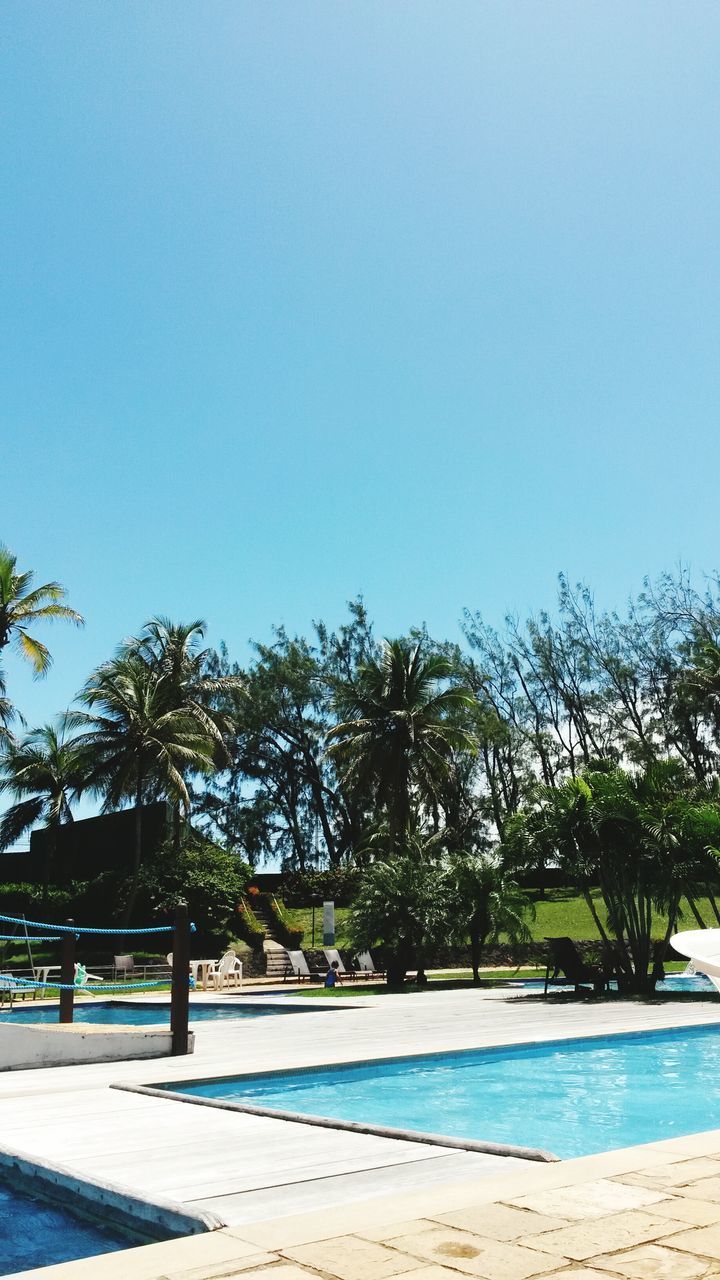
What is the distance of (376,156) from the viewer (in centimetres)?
1499

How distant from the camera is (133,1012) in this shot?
19.0 meters

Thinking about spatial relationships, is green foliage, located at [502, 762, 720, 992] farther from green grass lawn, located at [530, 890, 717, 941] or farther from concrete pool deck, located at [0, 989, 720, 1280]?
green grass lawn, located at [530, 890, 717, 941]

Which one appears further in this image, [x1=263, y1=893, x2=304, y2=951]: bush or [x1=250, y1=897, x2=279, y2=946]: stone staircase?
[x1=250, y1=897, x2=279, y2=946]: stone staircase

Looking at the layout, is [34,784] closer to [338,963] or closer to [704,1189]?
[338,963]

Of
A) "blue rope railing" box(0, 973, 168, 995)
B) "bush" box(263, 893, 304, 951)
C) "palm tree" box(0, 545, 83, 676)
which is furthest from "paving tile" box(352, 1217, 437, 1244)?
"bush" box(263, 893, 304, 951)

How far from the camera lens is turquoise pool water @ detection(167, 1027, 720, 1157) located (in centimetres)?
746

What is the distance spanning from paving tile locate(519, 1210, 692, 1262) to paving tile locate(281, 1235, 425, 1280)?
1.44 feet

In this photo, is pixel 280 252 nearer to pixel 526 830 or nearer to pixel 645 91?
pixel 645 91

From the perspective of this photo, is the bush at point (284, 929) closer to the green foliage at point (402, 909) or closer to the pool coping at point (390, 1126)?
the green foliage at point (402, 909)

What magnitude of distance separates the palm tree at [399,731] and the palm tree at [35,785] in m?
13.2

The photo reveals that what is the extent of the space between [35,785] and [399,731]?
16.8m

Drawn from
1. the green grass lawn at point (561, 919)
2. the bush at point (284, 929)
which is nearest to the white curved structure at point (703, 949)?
the green grass lawn at point (561, 919)

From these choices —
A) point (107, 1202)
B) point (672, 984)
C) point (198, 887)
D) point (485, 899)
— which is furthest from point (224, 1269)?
point (198, 887)

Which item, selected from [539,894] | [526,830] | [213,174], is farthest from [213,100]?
[539,894]
